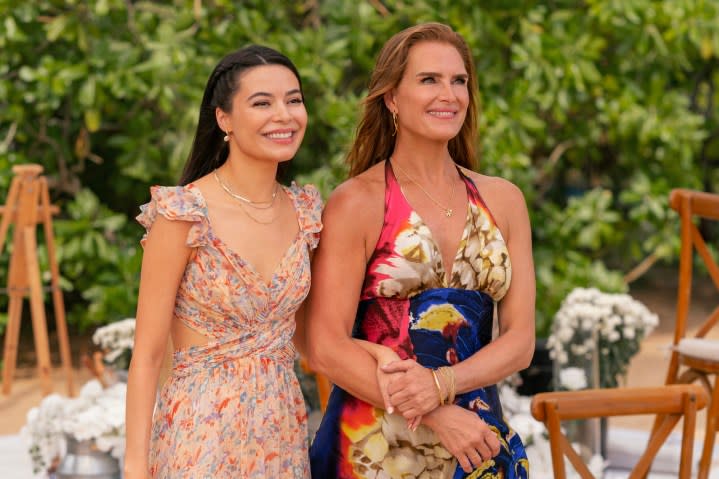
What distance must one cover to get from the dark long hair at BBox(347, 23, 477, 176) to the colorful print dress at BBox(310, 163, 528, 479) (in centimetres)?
12

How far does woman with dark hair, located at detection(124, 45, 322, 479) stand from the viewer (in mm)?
2129

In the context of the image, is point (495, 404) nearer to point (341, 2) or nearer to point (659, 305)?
point (341, 2)

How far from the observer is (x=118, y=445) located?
3.73m

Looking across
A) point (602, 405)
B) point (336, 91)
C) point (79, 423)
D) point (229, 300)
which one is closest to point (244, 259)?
point (229, 300)

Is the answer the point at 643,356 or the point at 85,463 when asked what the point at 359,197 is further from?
the point at 643,356

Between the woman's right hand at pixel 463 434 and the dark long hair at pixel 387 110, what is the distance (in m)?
0.59

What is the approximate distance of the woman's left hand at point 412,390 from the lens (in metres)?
2.26

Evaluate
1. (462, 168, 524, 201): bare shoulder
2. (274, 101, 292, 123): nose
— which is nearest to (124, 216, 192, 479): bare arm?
(274, 101, 292, 123): nose

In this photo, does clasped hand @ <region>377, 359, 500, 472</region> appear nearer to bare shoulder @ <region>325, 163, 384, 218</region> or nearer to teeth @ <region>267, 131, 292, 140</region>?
bare shoulder @ <region>325, 163, 384, 218</region>

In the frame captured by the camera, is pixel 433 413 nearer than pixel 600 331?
Yes

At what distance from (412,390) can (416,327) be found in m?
0.17

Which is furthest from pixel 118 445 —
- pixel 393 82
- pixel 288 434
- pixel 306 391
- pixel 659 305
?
pixel 659 305

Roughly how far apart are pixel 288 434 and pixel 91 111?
4740mm

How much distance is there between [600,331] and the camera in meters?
4.75
